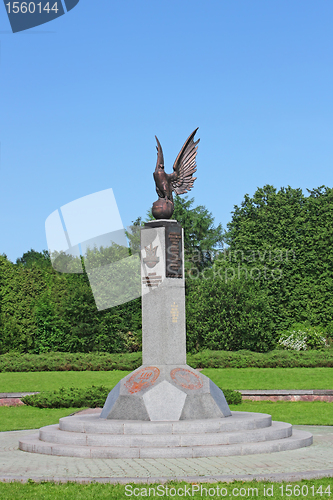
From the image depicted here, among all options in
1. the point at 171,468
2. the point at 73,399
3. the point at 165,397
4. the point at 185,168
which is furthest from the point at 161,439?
the point at 73,399

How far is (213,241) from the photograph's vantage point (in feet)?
177

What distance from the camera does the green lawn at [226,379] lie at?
23.2 metres

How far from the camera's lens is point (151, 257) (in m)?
13.1

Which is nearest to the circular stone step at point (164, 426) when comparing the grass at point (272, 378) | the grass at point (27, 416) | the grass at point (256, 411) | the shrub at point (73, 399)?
the grass at point (256, 411)

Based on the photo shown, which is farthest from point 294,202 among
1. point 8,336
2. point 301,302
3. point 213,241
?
point 8,336

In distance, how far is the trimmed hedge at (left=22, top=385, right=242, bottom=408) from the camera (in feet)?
59.5

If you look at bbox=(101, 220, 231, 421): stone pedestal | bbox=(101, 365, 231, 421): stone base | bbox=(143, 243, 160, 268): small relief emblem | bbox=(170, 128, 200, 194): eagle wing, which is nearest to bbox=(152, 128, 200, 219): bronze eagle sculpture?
bbox=(170, 128, 200, 194): eagle wing

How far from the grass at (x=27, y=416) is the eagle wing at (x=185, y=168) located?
23.2ft

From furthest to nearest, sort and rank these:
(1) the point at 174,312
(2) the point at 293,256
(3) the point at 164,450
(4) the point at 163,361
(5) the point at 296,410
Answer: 1. (2) the point at 293,256
2. (5) the point at 296,410
3. (1) the point at 174,312
4. (4) the point at 163,361
5. (3) the point at 164,450

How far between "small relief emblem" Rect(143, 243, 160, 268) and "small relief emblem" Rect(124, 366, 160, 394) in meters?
2.31

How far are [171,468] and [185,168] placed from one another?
7.68 m

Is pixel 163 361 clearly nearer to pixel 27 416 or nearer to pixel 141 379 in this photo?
pixel 141 379

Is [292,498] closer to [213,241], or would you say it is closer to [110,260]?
[110,260]

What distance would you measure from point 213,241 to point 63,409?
120ft
